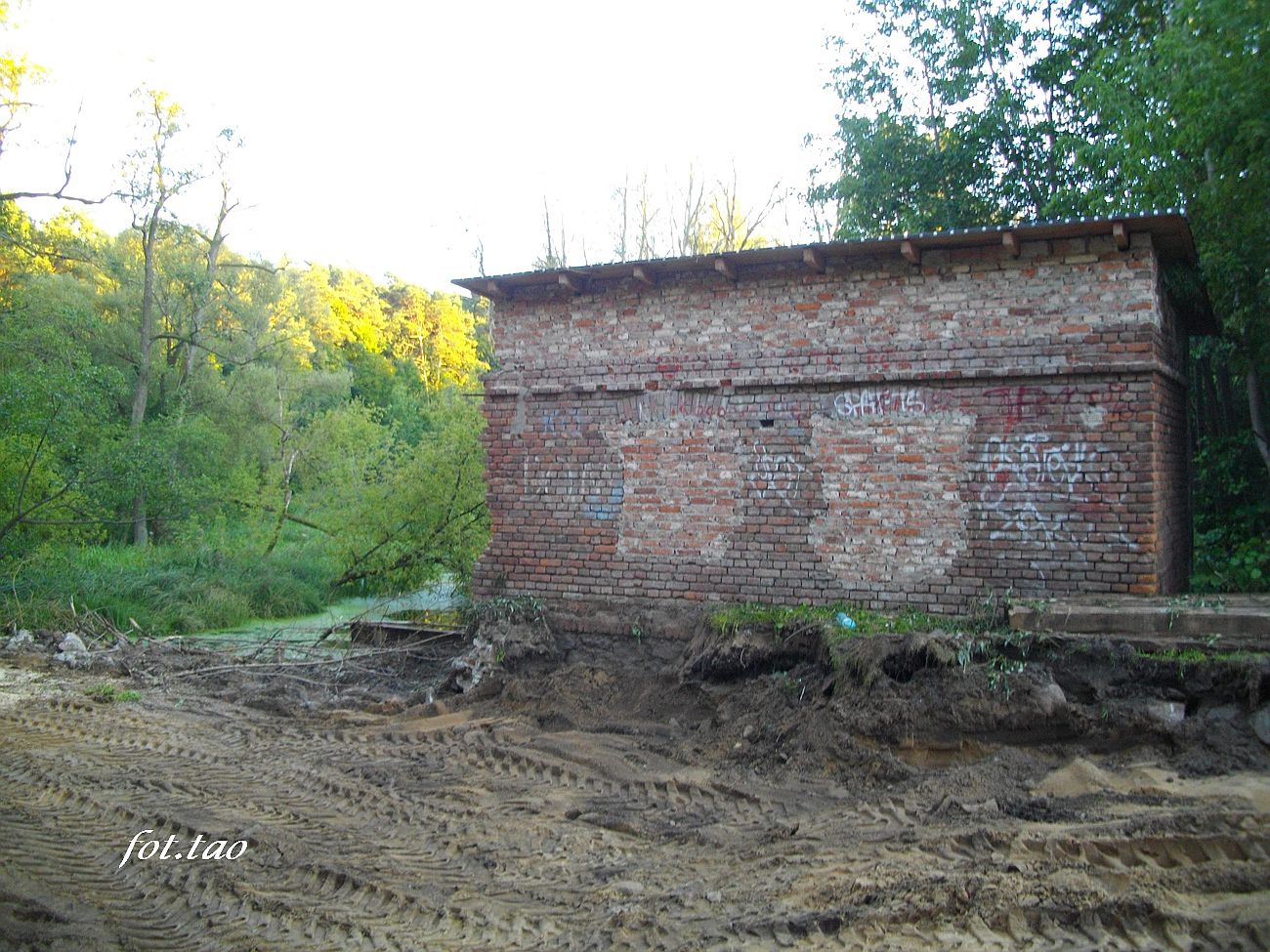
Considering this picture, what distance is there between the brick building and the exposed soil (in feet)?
3.44

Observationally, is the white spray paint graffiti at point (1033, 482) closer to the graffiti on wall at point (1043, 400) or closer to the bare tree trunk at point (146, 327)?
the graffiti on wall at point (1043, 400)

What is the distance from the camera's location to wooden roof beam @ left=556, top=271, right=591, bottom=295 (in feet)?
33.6

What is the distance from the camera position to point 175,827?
21.9 feet

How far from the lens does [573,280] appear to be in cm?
1035

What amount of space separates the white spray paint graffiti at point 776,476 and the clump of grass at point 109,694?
7.26m

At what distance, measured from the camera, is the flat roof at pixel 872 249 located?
8.16 metres

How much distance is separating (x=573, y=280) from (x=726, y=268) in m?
1.76

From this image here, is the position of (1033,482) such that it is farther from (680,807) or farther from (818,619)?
(680,807)

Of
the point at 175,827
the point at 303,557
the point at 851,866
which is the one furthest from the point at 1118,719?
the point at 303,557

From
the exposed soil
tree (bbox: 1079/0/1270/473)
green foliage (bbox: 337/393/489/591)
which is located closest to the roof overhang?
tree (bbox: 1079/0/1270/473)

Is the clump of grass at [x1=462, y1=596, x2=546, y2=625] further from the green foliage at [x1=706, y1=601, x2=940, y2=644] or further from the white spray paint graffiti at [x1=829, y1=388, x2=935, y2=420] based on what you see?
the white spray paint graffiti at [x1=829, y1=388, x2=935, y2=420]

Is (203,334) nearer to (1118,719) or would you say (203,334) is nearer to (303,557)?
(303,557)

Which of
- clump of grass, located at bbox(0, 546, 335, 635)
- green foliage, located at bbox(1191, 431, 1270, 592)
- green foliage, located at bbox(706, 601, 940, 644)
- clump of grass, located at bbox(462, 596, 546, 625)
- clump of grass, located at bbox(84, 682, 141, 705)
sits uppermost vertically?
green foliage, located at bbox(1191, 431, 1270, 592)

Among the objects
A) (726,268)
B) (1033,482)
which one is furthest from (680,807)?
(726,268)
